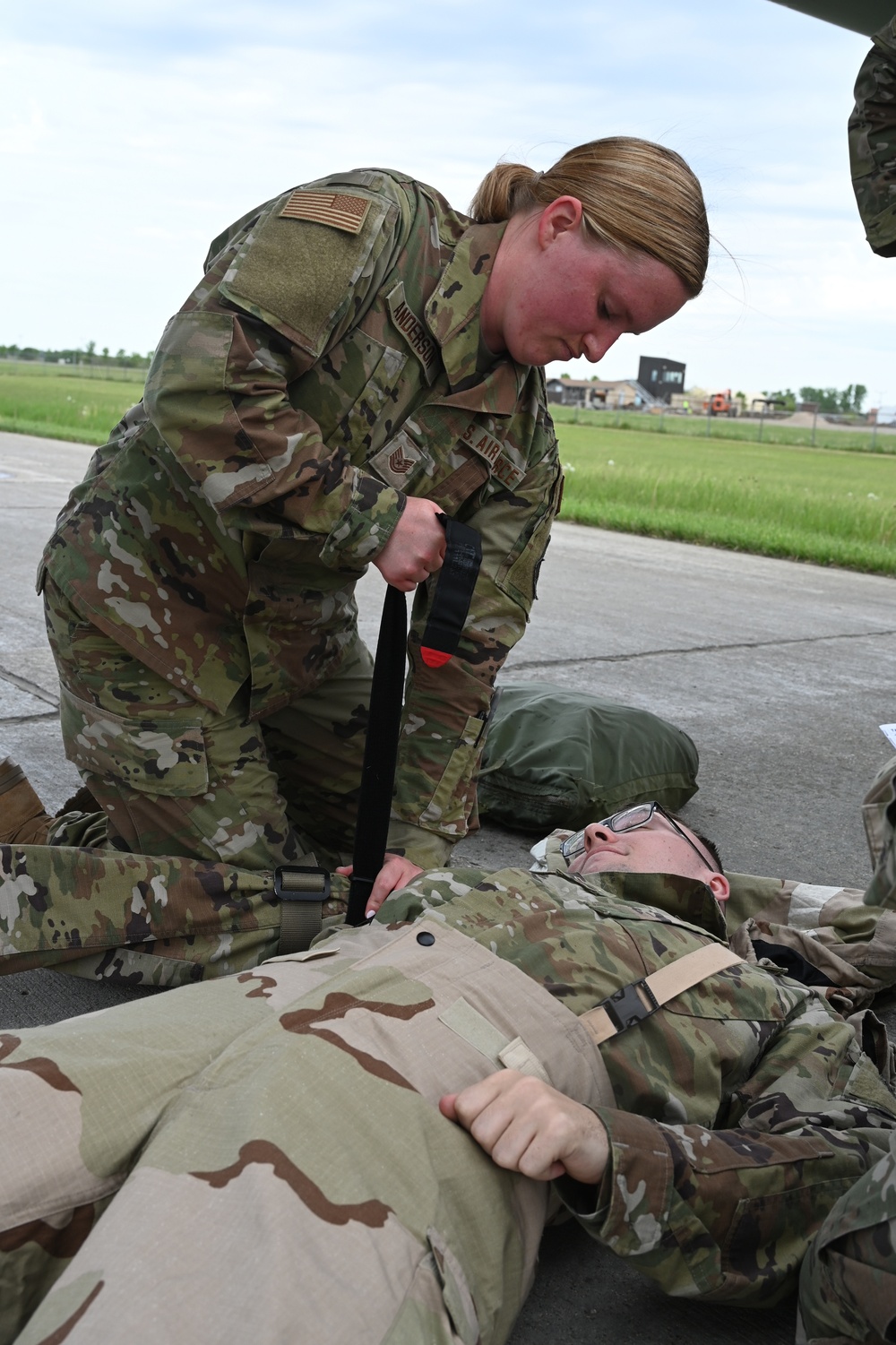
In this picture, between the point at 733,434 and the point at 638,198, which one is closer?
the point at 638,198

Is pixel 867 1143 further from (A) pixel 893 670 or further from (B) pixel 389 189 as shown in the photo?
(A) pixel 893 670

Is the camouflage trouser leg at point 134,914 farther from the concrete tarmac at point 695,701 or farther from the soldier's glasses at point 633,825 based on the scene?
the soldier's glasses at point 633,825

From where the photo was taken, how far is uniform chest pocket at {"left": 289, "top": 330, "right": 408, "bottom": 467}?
2.46 m

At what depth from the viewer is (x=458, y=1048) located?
5.51ft

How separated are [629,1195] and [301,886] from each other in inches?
45.7

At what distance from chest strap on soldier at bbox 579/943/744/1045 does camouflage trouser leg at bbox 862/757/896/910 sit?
0.29 m

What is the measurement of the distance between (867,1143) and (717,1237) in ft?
0.92

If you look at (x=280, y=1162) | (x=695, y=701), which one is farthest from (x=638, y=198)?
(x=695, y=701)

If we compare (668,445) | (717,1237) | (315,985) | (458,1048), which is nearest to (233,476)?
(315,985)

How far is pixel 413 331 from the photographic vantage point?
97.2 inches

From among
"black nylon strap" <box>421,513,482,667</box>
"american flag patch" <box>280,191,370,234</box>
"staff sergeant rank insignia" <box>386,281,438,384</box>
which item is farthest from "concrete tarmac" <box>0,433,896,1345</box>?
"american flag patch" <box>280,191,370,234</box>

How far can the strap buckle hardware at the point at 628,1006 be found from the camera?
182cm

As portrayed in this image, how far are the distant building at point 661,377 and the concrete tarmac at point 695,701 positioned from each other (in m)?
75.9

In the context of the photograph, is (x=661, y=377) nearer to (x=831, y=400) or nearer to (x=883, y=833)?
(x=831, y=400)
